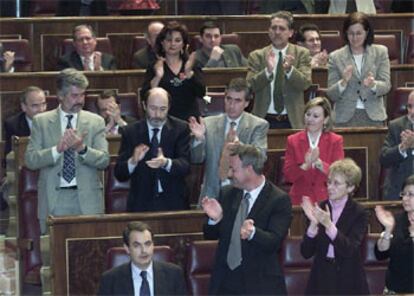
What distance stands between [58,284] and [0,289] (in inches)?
50.7

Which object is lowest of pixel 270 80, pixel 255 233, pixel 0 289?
pixel 0 289

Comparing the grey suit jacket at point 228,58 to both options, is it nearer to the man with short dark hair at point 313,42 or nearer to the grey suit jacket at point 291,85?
the man with short dark hair at point 313,42

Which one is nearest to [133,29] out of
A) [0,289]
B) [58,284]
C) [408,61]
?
[408,61]

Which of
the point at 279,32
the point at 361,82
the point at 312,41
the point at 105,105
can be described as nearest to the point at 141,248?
the point at 105,105

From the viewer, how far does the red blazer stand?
8.08 m

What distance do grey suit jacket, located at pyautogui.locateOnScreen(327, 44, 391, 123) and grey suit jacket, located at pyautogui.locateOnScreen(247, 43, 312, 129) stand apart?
0.89ft

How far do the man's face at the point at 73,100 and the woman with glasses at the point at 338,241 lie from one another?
1.76 m

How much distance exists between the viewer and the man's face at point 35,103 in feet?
29.9

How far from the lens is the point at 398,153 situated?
8250mm

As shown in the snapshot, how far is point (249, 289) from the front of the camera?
7.00 m

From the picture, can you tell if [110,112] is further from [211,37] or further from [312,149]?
[312,149]

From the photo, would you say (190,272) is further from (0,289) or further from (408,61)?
(408,61)

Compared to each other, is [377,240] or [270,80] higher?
[270,80]

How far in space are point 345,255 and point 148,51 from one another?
4072mm
